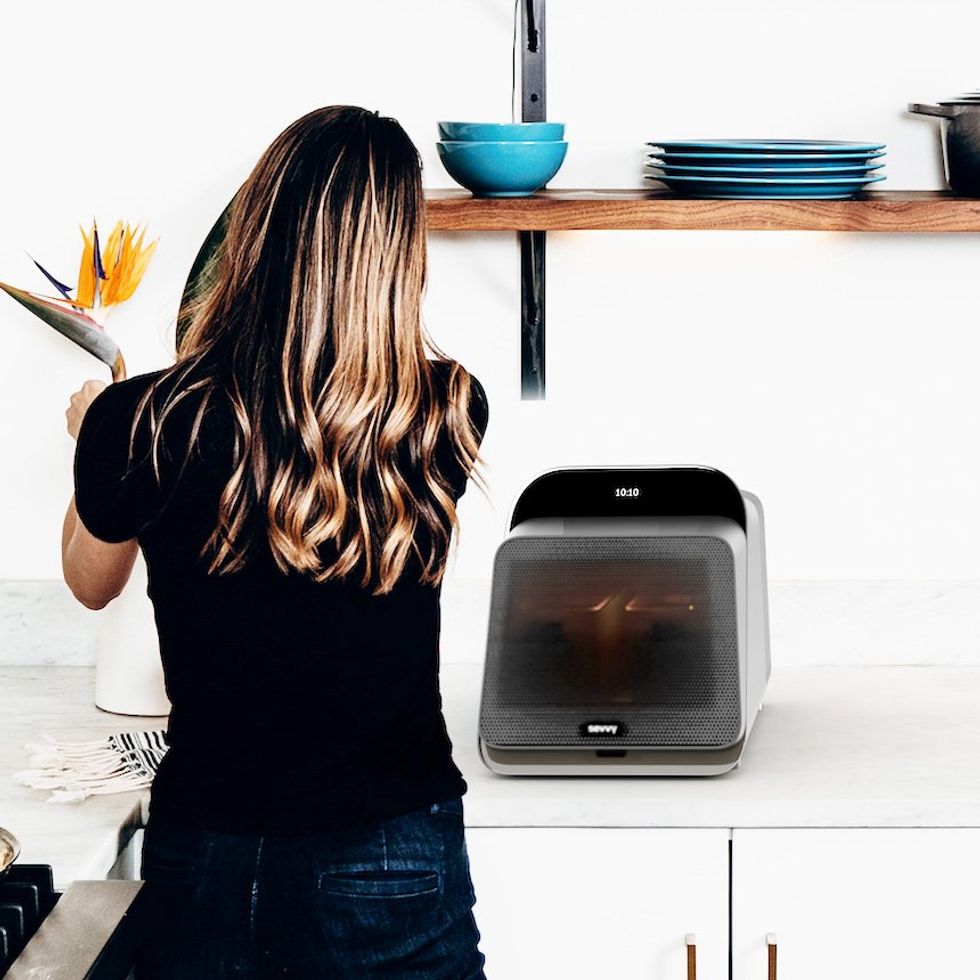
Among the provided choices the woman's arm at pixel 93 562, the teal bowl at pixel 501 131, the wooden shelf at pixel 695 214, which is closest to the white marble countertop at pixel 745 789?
the woman's arm at pixel 93 562

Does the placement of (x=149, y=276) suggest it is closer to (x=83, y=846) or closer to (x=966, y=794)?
(x=83, y=846)

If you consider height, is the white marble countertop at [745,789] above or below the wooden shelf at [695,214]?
below

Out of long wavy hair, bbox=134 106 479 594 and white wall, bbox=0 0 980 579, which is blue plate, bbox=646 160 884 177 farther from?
long wavy hair, bbox=134 106 479 594

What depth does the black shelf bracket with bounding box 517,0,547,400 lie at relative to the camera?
193cm

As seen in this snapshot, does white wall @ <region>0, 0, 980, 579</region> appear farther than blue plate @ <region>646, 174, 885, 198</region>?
Yes

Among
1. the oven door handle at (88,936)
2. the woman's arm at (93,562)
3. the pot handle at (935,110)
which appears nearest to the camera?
the oven door handle at (88,936)

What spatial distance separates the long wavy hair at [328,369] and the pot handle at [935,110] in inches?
31.7

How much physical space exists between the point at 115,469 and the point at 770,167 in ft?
2.84

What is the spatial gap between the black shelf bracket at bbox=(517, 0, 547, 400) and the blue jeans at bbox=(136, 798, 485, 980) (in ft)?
2.68

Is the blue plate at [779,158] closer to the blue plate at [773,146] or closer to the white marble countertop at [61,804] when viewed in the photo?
the blue plate at [773,146]

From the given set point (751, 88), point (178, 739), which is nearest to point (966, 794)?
point (178, 739)

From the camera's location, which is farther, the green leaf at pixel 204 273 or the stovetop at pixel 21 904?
the green leaf at pixel 204 273

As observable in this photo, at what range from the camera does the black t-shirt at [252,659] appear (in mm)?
1241

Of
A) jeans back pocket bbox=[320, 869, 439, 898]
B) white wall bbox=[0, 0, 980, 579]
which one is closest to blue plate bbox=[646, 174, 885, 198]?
white wall bbox=[0, 0, 980, 579]
